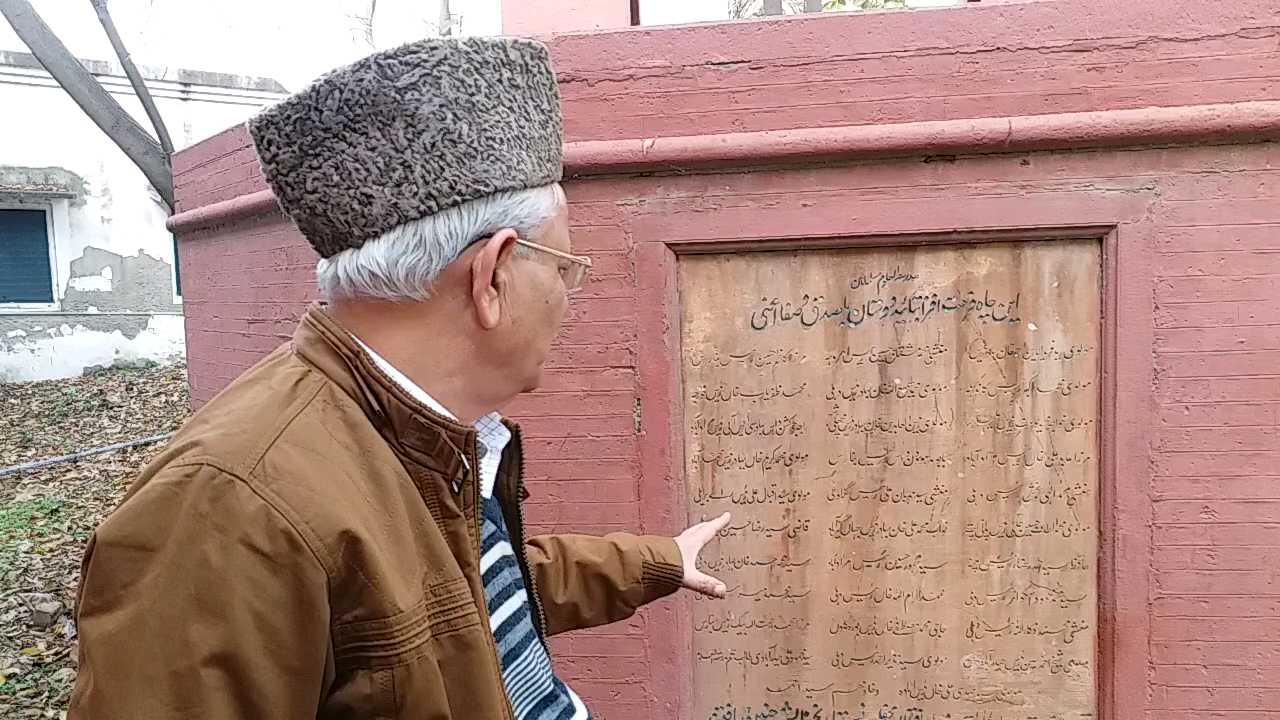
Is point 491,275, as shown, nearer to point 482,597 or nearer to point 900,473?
point 482,597

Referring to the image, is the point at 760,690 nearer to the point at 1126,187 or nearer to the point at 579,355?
the point at 579,355

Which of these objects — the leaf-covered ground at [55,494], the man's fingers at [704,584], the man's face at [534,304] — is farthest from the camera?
the leaf-covered ground at [55,494]

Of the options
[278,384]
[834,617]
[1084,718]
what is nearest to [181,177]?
[834,617]

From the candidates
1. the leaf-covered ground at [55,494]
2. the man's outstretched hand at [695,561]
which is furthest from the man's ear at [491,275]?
the leaf-covered ground at [55,494]

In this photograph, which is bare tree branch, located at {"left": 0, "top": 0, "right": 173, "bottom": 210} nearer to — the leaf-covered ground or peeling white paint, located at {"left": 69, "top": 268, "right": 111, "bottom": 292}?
the leaf-covered ground

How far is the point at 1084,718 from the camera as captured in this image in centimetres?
293

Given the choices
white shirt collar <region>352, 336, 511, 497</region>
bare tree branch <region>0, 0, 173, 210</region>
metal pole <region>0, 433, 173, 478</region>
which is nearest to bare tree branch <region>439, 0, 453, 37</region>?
bare tree branch <region>0, 0, 173, 210</region>

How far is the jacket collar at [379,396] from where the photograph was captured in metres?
1.09

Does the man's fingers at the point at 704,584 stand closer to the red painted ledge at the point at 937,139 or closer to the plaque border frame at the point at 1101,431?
the plaque border frame at the point at 1101,431

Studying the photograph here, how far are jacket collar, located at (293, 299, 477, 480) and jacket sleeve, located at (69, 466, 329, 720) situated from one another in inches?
7.9

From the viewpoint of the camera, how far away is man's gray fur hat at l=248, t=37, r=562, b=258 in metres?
1.11

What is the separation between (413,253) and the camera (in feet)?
3.68

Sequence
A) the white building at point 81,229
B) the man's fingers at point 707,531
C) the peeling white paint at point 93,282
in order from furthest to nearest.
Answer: the peeling white paint at point 93,282 → the white building at point 81,229 → the man's fingers at point 707,531

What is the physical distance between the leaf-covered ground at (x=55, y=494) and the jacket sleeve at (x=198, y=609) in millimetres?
3566
